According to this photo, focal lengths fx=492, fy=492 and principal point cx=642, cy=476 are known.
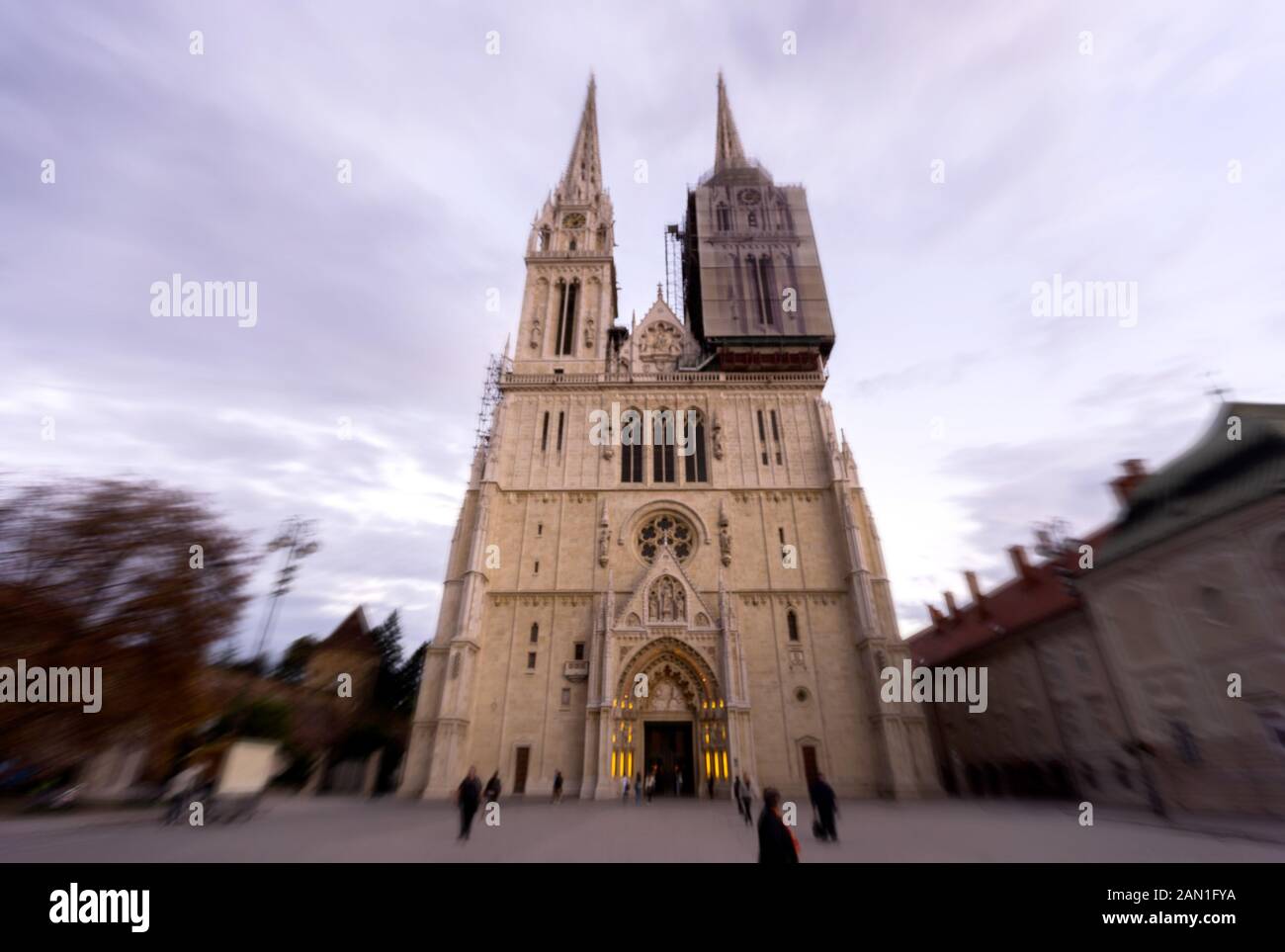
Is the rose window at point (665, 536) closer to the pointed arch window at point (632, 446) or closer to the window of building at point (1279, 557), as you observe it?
the pointed arch window at point (632, 446)

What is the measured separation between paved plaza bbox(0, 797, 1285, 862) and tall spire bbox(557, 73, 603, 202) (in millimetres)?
38334

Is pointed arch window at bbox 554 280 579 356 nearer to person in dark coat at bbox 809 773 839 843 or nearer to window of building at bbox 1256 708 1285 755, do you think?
person in dark coat at bbox 809 773 839 843

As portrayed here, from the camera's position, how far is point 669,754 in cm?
2027

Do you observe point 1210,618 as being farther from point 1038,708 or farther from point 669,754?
point 669,754

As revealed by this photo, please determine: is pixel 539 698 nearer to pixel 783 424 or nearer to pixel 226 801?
pixel 226 801

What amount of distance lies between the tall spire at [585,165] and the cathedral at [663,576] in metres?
8.63

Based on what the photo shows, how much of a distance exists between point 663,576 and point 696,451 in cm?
752

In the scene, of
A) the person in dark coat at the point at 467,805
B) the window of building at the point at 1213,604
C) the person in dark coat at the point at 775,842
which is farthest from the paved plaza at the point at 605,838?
the window of building at the point at 1213,604

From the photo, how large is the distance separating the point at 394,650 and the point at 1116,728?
3748cm

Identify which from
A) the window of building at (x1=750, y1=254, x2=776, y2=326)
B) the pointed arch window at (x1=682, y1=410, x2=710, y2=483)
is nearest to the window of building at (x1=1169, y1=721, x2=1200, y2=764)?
the pointed arch window at (x1=682, y1=410, x2=710, y2=483)

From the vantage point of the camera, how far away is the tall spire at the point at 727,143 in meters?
42.6

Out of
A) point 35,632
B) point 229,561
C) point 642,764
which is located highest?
point 229,561

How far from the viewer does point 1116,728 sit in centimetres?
1552
